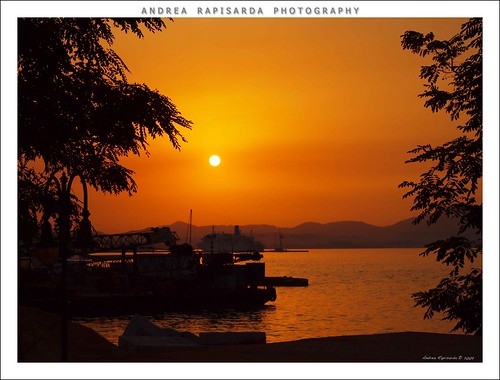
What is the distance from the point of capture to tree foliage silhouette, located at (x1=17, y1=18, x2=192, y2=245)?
1964cm

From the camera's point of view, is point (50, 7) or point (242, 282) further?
point (242, 282)

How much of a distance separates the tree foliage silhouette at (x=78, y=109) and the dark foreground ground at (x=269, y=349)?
359cm

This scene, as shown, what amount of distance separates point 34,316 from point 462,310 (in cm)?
1007

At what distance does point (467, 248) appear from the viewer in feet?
60.5

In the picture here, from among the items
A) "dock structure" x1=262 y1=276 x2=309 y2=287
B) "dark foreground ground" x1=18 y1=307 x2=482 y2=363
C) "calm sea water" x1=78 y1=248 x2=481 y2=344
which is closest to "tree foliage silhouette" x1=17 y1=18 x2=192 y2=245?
"dark foreground ground" x1=18 y1=307 x2=482 y2=363

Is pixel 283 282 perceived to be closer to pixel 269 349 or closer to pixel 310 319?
pixel 310 319

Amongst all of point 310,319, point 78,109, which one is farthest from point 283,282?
point 78,109

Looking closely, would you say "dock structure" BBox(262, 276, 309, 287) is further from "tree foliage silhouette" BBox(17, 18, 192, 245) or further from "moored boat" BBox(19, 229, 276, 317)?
"tree foliage silhouette" BBox(17, 18, 192, 245)

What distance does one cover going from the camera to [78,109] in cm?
2045

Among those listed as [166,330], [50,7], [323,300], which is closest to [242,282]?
[323,300]

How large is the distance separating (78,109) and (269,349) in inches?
321

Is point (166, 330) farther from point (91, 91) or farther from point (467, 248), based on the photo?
point (467, 248)

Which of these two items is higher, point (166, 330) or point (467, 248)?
point (467, 248)

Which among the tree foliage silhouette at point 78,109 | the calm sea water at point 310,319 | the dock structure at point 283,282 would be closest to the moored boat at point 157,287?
the calm sea water at point 310,319
